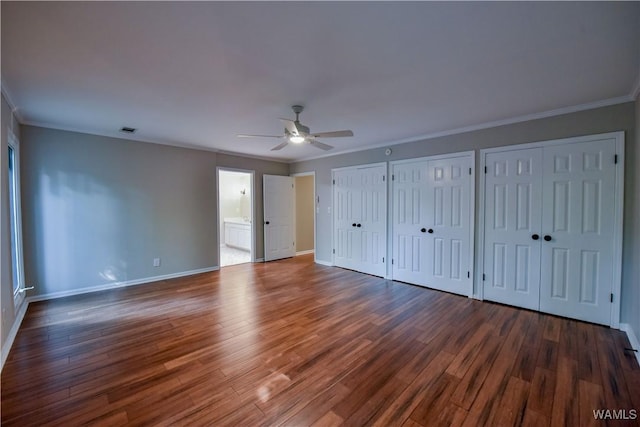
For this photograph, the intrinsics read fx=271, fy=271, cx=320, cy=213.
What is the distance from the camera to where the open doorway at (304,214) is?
7117mm

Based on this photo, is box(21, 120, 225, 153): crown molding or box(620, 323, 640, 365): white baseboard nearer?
box(620, 323, 640, 365): white baseboard

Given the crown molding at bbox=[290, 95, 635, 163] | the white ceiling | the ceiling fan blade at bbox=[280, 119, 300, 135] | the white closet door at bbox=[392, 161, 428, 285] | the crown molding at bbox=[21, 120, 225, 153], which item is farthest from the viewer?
the white closet door at bbox=[392, 161, 428, 285]

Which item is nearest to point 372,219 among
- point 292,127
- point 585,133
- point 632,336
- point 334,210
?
point 334,210

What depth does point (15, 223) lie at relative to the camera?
3344mm

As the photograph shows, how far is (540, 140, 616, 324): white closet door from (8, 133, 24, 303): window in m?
6.28

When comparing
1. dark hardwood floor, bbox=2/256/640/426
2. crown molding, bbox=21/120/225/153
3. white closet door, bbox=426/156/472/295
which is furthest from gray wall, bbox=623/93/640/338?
crown molding, bbox=21/120/225/153

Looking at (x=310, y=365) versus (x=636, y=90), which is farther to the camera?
(x=636, y=90)

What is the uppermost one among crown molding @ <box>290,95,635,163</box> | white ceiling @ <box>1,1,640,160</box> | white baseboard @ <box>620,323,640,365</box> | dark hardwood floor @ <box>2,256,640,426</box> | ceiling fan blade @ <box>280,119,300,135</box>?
white ceiling @ <box>1,1,640,160</box>

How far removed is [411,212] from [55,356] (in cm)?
456

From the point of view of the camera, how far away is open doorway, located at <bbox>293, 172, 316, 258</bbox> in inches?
280

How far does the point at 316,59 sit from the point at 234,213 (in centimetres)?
779

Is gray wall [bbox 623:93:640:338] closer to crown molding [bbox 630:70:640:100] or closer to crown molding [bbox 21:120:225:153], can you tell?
crown molding [bbox 630:70:640:100]

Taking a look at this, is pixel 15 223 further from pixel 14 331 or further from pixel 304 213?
pixel 304 213

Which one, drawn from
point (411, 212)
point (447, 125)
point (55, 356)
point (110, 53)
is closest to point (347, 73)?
point (110, 53)
